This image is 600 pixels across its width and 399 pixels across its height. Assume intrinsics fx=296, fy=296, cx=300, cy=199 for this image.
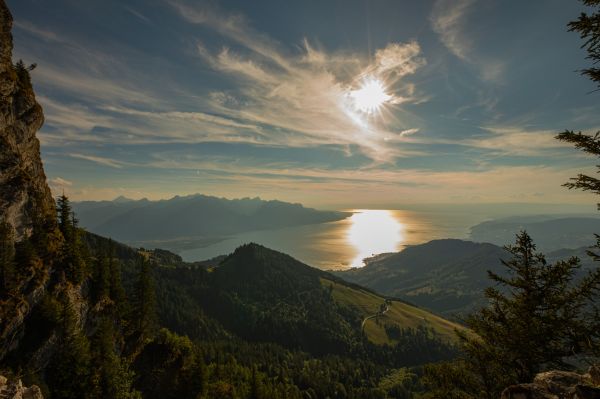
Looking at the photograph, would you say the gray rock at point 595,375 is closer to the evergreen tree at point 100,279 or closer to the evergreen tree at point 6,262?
the evergreen tree at point 6,262

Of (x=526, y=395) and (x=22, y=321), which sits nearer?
(x=526, y=395)

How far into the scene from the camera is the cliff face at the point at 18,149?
5056 cm

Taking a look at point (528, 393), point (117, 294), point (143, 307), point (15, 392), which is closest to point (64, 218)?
point (117, 294)

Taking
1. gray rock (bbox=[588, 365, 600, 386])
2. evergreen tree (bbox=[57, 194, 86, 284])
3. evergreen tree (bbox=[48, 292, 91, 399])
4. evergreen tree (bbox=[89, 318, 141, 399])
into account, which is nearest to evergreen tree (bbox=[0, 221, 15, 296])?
evergreen tree (bbox=[57, 194, 86, 284])

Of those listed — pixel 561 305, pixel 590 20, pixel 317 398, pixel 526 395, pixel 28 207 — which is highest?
pixel 590 20

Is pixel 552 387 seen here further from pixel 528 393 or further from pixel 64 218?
pixel 64 218

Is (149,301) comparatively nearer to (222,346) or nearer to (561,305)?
(561,305)

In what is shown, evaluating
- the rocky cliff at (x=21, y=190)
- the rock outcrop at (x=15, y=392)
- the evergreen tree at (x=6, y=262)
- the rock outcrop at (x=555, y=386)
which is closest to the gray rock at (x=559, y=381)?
the rock outcrop at (x=555, y=386)

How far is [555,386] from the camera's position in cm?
1301

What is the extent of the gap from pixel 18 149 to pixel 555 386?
77.3m

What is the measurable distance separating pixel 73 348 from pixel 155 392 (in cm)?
2441

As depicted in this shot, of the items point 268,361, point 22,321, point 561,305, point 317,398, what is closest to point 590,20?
point 561,305

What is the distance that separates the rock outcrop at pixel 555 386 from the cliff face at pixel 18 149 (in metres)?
67.0

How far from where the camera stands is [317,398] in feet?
446
